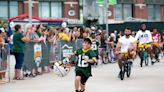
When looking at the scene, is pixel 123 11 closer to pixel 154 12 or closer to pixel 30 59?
pixel 154 12

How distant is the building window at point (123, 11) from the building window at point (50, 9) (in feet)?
25.9

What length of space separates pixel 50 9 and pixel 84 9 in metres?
4.03

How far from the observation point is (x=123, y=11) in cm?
7050

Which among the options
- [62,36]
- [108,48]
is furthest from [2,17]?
[62,36]

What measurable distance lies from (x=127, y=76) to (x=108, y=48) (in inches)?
432

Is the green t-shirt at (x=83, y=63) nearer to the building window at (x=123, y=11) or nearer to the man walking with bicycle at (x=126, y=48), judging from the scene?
the man walking with bicycle at (x=126, y=48)

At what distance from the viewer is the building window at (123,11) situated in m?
70.1

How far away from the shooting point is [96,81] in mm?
19000

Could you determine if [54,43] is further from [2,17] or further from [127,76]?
[2,17]

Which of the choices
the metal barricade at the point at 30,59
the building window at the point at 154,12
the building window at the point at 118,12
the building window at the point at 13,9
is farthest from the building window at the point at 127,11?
the metal barricade at the point at 30,59

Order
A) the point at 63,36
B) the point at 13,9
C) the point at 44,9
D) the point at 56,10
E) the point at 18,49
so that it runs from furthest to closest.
→ 1. the point at 56,10
2. the point at 44,9
3. the point at 13,9
4. the point at 63,36
5. the point at 18,49

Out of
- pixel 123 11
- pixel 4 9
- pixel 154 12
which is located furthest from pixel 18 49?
pixel 154 12

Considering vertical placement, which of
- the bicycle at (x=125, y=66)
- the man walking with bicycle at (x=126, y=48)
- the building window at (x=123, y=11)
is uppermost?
the building window at (x=123, y=11)

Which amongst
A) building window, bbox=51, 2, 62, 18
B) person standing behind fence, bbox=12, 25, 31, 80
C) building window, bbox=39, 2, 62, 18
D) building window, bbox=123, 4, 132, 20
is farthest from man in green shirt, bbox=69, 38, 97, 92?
building window, bbox=123, 4, 132, 20
